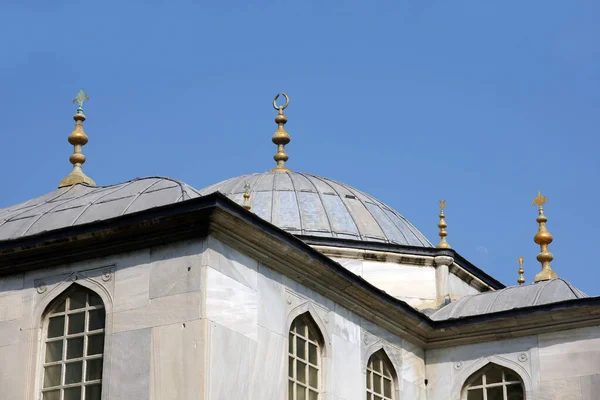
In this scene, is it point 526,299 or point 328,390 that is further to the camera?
point 526,299

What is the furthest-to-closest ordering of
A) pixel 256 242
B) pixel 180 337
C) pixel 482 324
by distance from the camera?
pixel 482 324, pixel 256 242, pixel 180 337

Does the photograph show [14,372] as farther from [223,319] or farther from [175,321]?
[223,319]

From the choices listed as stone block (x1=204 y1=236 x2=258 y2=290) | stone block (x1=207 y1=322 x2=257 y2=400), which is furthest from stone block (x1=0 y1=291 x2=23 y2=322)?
stone block (x1=207 y1=322 x2=257 y2=400)

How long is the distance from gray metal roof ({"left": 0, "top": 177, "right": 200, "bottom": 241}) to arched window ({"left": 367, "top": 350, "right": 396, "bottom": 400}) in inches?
196

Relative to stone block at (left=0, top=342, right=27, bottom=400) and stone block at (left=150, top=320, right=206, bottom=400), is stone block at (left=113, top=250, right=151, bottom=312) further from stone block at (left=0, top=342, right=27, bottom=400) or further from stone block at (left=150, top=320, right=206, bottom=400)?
stone block at (left=0, top=342, right=27, bottom=400)

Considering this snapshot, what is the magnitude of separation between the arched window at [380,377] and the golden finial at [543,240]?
601 centimetres

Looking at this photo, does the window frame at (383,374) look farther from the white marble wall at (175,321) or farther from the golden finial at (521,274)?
the golden finial at (521,274)

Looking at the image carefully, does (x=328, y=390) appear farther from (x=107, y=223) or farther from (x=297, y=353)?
(x=107, y=223)

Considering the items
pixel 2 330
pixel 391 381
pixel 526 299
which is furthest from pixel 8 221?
pixel 526 299

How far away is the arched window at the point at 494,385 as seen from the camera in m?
25.8

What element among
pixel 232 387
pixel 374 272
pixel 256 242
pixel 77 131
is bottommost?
pixel 232 387

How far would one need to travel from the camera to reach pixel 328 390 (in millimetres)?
23266

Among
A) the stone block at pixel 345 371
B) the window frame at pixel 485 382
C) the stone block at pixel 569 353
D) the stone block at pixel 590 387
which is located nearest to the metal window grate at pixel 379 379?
the stone block at pixel 345 371

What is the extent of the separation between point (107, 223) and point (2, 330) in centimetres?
264
